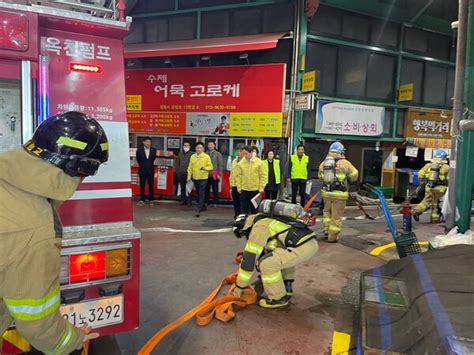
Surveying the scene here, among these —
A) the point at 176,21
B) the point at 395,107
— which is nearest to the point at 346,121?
the point at 395,107

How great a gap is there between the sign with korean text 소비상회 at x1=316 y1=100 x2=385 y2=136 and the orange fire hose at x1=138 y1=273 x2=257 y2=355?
7.72 meters

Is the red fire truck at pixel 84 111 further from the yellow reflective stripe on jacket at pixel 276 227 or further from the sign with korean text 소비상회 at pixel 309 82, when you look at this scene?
the sign with korean text 소비상회 at pixel 309 82

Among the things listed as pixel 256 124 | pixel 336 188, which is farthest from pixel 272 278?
pixel 256 124

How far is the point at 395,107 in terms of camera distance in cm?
1220

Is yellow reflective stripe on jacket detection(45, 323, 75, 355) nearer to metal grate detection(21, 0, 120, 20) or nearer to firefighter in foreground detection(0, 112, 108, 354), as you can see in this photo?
firefighter in foreground detection(0, 112, 108, 354)

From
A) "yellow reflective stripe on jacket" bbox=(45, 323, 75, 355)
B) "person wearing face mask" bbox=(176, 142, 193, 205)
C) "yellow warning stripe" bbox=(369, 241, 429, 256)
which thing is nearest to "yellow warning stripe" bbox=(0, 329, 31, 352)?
"yellow reflective stripe on jacket" bbox=(45, 323, 75, 355)

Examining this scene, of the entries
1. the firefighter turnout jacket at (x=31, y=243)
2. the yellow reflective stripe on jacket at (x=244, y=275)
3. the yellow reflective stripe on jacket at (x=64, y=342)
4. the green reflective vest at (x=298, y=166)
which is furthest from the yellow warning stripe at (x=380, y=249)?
the firefighter turnout jacket at (x=31, y=243)

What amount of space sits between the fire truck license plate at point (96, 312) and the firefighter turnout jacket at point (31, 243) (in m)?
0.60

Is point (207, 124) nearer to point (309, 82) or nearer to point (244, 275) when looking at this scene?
point (309, 82)

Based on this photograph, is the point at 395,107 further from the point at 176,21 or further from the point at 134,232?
the point at 134,232

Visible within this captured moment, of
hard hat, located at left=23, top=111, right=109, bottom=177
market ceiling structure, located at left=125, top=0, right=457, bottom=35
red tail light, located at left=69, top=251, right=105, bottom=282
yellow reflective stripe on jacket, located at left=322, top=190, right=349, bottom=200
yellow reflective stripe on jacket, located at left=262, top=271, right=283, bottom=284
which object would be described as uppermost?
market ceiling structure, located at left=125, top=0, right=457, bottom=35

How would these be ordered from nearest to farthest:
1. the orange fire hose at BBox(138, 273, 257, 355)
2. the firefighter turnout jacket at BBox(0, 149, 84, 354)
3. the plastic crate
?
the firefighter turnout jacket at BBox(0, 149, 84, 354), the orange fire hose at BBox(138, 273, 257, 355), the plastic crate

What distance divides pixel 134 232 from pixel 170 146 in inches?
379

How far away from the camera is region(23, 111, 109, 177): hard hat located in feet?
5.54
